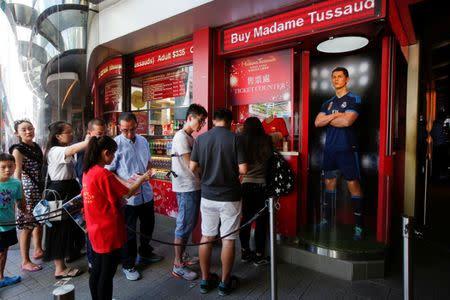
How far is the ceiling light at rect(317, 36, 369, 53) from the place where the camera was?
345cm

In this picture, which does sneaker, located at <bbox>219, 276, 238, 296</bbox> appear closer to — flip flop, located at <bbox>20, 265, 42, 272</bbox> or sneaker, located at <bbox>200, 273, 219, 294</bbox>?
sneaker, located at <bbox>200, 273, 219, 294</bbox>

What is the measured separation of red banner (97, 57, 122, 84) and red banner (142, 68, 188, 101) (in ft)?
1.98

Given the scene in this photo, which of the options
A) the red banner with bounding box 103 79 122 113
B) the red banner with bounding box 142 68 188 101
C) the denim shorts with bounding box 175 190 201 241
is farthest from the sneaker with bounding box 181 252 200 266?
the red banner with bounding box 103 79 122 113

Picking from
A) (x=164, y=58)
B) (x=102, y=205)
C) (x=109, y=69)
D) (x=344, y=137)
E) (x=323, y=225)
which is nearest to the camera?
(x=102, y=205)

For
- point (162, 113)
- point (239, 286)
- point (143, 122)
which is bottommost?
point (239, 286)

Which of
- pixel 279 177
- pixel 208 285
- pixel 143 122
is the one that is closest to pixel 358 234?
pixel 279 177

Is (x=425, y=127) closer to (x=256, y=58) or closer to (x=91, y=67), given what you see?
(x=256, y=58)

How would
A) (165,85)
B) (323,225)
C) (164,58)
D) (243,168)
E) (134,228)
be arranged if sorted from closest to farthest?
(243,168)
(134,228)
(323,225)
(164,58)
(165,85)

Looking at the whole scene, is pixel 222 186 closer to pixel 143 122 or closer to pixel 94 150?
pixel 94 150

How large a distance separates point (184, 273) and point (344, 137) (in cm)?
259

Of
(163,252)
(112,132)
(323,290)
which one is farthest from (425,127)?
(112,132)

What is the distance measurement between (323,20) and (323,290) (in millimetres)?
2887

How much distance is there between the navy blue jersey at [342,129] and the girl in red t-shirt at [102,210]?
107 inches

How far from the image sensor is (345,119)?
11.4 ft
